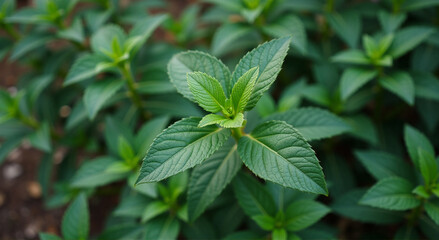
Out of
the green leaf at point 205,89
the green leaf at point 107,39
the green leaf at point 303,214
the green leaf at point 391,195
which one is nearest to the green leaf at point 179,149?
the green leaf at point 205,89

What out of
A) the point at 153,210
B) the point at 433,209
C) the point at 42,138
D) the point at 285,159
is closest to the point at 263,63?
the point at 285,159

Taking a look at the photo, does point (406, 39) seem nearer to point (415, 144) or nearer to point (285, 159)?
point (415, 144)

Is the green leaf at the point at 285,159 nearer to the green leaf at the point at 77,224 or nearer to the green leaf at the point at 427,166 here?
the green leaf at the point at 427,166

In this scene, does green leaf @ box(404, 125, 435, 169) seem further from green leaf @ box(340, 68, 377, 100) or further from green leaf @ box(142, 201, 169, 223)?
green leaf @ box(142, 201, 169, 223)

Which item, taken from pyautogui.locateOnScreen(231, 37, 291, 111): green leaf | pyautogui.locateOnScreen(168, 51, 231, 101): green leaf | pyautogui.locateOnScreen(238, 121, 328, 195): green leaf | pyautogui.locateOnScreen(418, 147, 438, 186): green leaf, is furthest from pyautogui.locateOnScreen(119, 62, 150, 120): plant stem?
pyautogui.locateOnScreen(418, 147, 438, 186): green leaf

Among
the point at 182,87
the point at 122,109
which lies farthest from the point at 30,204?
the point at 182,87

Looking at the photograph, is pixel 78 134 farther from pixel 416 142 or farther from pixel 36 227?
pixel 416 142
